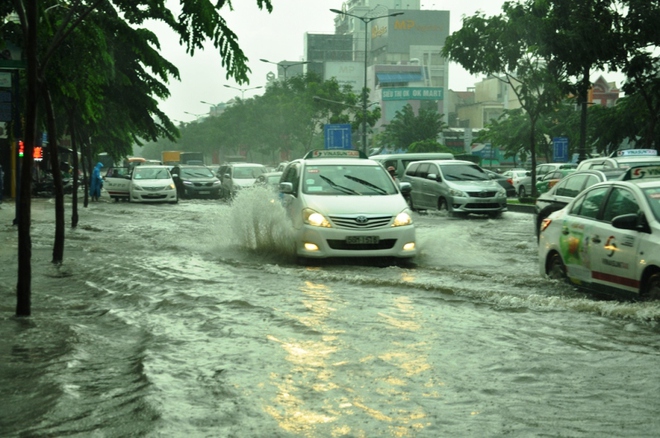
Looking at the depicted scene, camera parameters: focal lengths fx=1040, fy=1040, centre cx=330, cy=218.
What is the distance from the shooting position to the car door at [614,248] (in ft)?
31.6

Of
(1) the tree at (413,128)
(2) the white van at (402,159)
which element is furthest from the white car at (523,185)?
(1) the tree at (413,128)

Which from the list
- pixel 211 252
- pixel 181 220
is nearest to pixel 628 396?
pixel 211 252

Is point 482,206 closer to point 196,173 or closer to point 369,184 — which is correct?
point 369,184

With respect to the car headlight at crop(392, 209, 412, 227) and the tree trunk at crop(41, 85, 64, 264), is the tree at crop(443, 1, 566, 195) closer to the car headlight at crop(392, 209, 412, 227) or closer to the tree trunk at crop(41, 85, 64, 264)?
the car headlight at crop(392, 209, 412, 227)

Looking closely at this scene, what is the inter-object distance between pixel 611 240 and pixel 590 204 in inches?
39.6

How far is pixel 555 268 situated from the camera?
1178 cm

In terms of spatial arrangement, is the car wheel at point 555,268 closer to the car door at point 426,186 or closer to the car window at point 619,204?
the car window at point 619,204

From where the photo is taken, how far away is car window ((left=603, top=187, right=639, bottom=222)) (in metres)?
10.1

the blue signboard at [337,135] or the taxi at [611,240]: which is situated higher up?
the blue signboard at [337,135]

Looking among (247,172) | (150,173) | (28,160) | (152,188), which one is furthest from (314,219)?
(247,172)

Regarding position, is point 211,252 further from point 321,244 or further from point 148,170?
point 148,170

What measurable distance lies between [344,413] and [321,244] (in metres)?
8.31

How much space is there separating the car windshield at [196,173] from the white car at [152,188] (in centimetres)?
472

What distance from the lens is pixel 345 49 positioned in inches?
6599
